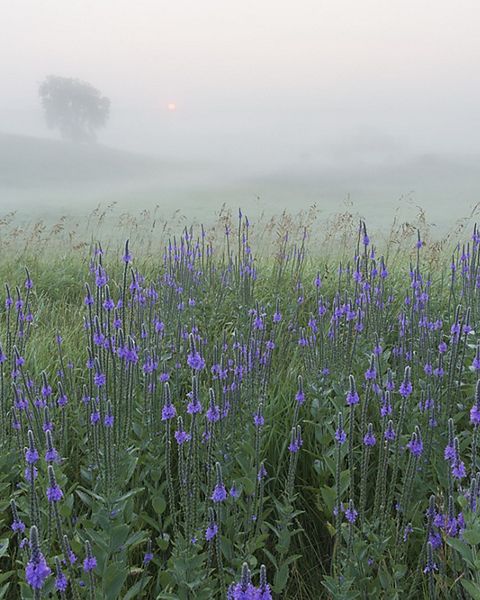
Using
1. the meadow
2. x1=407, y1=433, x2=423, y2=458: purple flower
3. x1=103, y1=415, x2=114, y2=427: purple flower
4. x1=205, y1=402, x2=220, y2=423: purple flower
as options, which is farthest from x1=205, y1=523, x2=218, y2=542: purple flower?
x1=407, y1=433, x2=423, y2=458: purple flower

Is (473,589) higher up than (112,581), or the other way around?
(473,589)

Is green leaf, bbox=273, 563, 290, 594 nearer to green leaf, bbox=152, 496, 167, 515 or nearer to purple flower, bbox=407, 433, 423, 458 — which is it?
green leaf, bbox=152, 496, 167, 515

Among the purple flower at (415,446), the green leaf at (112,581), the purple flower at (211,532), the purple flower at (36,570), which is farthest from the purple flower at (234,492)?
the purple flower at (36,570)

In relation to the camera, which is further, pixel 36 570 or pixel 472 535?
pixel 472 535

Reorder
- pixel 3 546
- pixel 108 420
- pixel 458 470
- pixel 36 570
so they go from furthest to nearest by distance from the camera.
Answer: pixel 108 420
pixel 3 546
pixel 458 470
pixel 36 570

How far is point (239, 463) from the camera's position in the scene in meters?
2.87

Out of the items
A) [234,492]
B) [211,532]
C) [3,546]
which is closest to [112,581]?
[211,532]

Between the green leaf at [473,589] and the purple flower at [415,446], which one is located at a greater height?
the purple flower at [415,446]

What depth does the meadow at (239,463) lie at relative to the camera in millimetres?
2201

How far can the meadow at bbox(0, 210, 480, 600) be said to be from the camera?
7.22 feet

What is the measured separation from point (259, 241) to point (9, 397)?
24.0 ft

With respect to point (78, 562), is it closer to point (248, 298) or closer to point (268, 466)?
point (268, 466)

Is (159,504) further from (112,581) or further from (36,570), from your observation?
(36,570)

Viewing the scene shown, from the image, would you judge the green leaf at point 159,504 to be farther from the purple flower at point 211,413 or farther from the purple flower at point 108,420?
the purple flower at point 211,413
